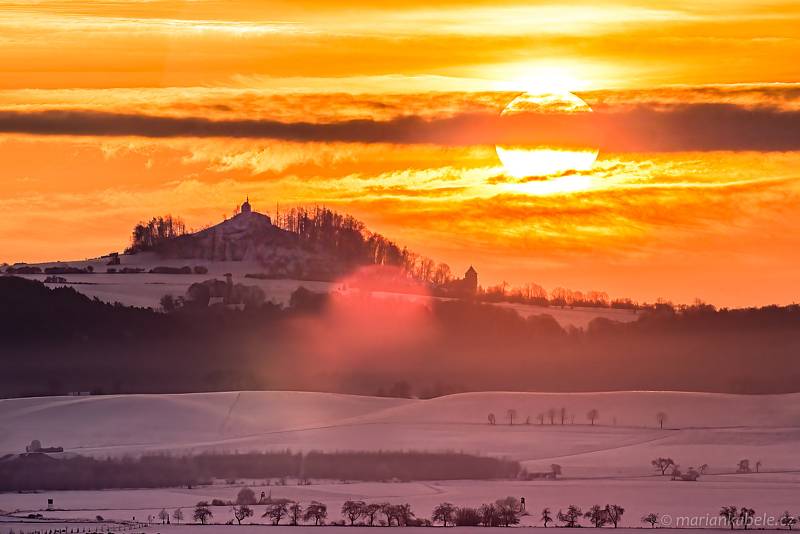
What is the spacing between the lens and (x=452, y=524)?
10894 centimetres

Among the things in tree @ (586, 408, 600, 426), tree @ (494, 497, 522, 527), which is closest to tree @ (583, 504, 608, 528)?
tree @ (494, 497, 522, 527)

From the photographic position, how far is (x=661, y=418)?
182 meters

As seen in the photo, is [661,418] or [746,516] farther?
[661,418]

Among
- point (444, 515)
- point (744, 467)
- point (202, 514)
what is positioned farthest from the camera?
point (744, 467)

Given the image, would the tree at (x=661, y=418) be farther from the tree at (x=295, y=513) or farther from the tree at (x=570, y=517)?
the tree at (x=295, y=513)

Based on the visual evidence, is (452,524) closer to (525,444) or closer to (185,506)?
(185,506)

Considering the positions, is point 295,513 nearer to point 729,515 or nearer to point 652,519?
point 652,519

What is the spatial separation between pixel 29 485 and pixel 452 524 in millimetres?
32263

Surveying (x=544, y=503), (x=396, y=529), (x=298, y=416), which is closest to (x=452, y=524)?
(x=396, y=529)

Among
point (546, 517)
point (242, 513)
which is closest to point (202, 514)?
point (242, 513)

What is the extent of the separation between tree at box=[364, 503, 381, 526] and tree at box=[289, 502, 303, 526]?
9.84 feet

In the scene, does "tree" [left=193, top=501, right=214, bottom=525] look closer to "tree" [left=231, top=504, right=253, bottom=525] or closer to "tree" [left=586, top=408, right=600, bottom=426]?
"tree" [left=231, top=504, right=253, bottom=525]

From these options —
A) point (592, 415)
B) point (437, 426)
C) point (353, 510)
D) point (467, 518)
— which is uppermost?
point (592, 415)

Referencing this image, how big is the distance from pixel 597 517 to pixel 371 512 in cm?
1027
